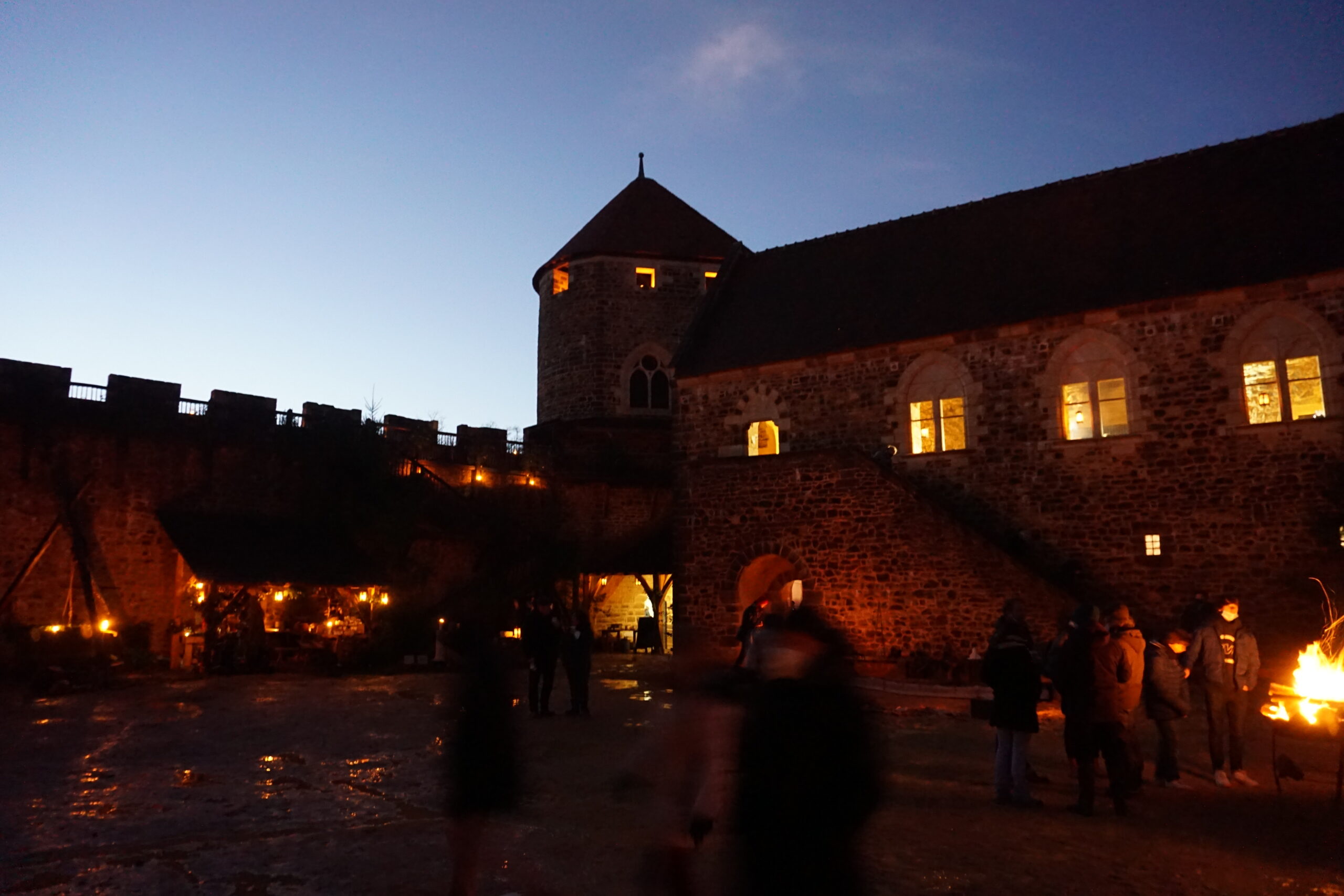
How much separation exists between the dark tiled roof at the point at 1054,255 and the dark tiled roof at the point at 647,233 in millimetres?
7308

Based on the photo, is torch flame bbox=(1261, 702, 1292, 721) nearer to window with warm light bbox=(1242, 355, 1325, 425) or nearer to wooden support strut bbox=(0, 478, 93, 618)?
window with warm light bbox=(1242, 355, 1325, 425)

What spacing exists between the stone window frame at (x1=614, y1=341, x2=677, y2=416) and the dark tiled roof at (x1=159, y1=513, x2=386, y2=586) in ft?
37.8

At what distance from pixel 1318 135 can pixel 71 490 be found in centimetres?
2487

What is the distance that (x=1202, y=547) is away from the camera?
15.6 m

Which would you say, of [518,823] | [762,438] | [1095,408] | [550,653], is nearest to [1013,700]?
[518,823]

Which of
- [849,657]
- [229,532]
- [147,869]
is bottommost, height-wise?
[147,869]

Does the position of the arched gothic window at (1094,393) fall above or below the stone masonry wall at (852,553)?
above

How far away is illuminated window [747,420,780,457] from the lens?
21188mm

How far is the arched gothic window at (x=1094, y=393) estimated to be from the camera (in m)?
17.0

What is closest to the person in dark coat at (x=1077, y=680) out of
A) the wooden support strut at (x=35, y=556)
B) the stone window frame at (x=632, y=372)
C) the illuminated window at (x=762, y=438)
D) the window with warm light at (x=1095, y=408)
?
the window with warm light at (x=1095, y=408)

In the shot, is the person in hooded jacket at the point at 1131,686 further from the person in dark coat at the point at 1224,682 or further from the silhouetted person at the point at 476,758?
the silhouetted person at the point at 476,758

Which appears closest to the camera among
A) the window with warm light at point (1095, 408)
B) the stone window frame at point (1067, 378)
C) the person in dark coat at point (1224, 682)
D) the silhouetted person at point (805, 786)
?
the silhouetted person at point (805, 786)

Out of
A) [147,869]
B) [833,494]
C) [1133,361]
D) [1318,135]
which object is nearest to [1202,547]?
[1133,361]

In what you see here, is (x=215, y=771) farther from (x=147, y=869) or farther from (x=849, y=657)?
(x=849, y=657)
